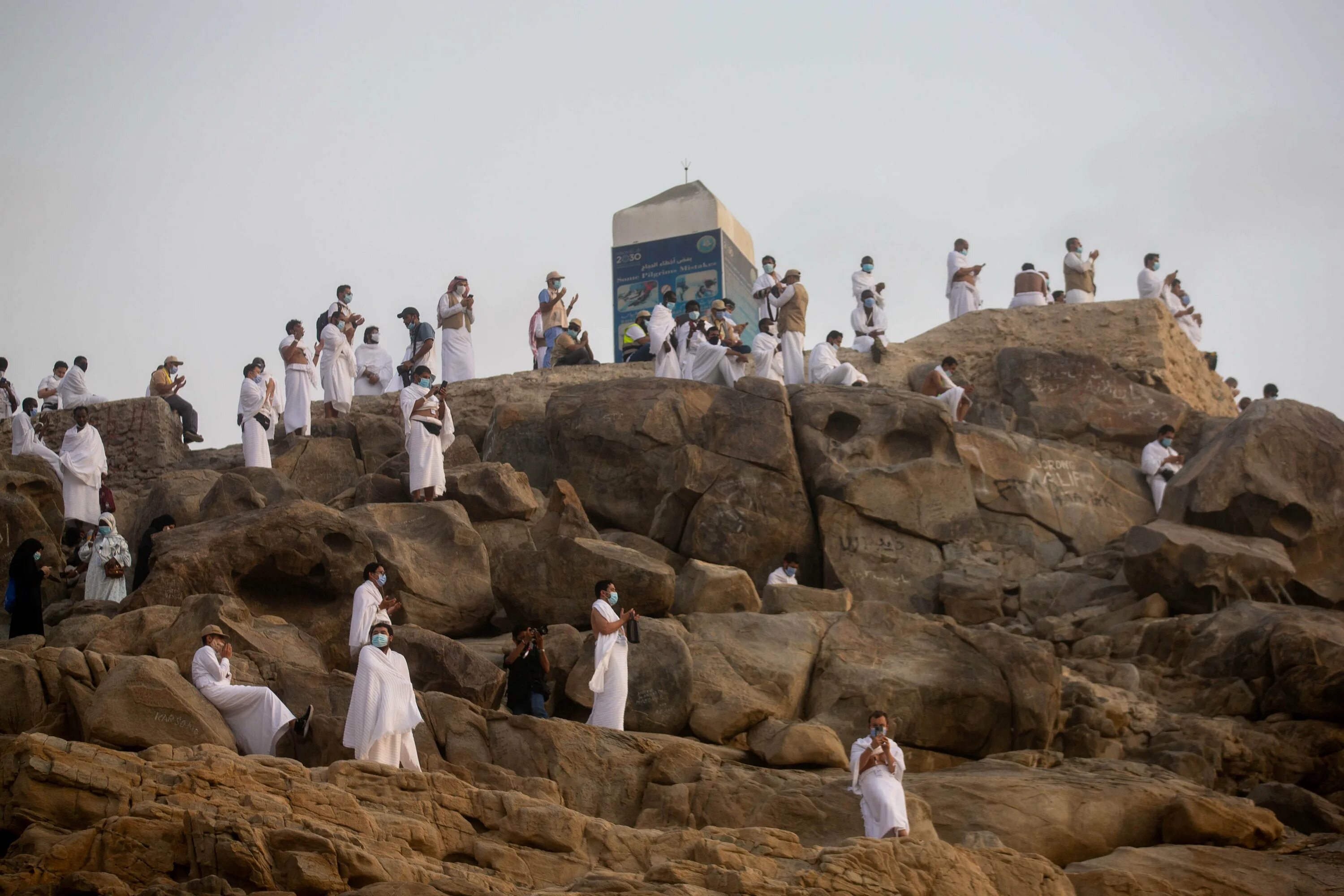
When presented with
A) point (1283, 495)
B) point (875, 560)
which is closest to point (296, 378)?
point (875, 560)

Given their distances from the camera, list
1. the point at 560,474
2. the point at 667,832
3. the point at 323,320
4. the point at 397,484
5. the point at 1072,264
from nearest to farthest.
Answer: the point at 667,832
the point at 397,484
the point at 560,474
the point at 323,320
the point at 1072,264

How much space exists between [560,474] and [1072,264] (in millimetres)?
10459

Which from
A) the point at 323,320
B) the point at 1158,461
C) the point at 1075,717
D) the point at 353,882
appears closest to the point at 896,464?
the point at 1158,461

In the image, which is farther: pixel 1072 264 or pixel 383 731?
pixel 1072 264

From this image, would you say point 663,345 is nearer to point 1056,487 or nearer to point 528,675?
point 1056,487

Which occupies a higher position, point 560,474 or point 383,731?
point 560,474

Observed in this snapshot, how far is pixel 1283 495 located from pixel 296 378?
1192cm

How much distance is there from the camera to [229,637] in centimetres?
1207

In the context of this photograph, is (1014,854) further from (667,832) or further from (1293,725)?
(1293,725)

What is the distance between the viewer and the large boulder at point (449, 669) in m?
12.2

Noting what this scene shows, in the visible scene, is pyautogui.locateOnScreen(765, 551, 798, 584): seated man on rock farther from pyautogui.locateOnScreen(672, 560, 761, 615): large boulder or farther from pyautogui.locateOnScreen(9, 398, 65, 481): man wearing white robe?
pyautogui.locateOnScreen(9, 398, 65, 481): man wearing white robe

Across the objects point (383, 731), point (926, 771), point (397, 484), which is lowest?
point (926, 771)

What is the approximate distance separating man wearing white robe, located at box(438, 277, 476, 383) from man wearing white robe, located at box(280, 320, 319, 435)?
2.44 m

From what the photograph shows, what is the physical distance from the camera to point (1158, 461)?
757 inches
